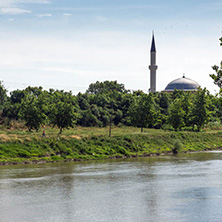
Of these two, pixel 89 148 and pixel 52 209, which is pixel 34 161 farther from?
pixel 52 209

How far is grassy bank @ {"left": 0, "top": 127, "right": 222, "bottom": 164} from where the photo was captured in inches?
2342

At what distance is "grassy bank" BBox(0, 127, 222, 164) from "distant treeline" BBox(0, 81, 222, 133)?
7.26 metres

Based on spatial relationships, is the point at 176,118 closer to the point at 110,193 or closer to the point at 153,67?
the point at 153,67

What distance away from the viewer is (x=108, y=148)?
70500 mm

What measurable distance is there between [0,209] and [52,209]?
385 cm

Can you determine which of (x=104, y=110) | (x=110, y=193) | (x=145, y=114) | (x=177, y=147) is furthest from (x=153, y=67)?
(x=110, y=193)

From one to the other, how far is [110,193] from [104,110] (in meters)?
96.6

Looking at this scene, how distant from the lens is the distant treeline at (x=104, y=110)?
81.2 metres

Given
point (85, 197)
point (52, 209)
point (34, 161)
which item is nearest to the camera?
point (52, 209)

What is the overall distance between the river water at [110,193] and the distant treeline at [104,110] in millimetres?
26828

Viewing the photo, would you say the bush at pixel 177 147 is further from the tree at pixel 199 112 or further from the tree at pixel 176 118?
the tree at pixel 199 112

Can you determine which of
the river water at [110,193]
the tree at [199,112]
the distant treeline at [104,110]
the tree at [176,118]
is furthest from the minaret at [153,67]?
the river water at [110,193]

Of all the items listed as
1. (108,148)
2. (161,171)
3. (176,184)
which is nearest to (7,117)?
(108,148)

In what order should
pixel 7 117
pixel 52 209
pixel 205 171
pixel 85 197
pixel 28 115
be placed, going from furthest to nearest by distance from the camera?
pixel 7 117
pixel 28 115
pixel 205 171
pixel 85 197
pixel 52 209
